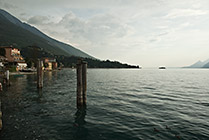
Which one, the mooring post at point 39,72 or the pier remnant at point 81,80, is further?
the mooring post at point 39,72

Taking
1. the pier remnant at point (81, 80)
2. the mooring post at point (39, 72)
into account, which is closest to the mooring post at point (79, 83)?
the pier remnant at point (81, 80)

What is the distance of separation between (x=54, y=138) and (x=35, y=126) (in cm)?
288

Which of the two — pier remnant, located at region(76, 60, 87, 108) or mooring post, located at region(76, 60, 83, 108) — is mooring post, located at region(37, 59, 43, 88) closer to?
pier remnant, located at region(76, 60, 87, 108)

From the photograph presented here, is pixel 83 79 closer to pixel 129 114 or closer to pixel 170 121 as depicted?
pixel 129 114

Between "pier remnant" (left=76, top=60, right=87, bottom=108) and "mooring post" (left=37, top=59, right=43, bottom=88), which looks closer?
"pier remnant" (left=76, top=60, right=87, bottom=108)

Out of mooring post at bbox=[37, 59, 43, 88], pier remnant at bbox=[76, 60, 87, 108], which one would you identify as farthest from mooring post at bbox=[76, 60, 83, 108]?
mooring post at bbox=[37, 59, 43, 88]

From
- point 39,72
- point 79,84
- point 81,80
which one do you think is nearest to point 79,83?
point 79,84

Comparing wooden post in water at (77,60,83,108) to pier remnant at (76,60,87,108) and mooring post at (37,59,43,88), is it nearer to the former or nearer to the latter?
pier remnant at (76,60,87,108)

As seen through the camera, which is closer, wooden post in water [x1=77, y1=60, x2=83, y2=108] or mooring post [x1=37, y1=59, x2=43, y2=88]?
wooden post in water [x1=77, y1=60, x2=83, y2=108]

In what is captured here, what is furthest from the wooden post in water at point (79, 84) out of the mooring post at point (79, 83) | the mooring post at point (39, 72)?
the mooring post at point (39, 72)

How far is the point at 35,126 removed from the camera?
1075 centimetres

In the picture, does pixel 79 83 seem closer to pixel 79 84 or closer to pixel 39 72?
pixel 79 84

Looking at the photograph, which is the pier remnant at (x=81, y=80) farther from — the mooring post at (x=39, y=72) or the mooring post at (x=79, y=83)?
the mooring post at (x=39, y=72)

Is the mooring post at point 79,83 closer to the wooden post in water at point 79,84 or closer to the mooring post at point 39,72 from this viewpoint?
the wooden post in water at point 79,84
